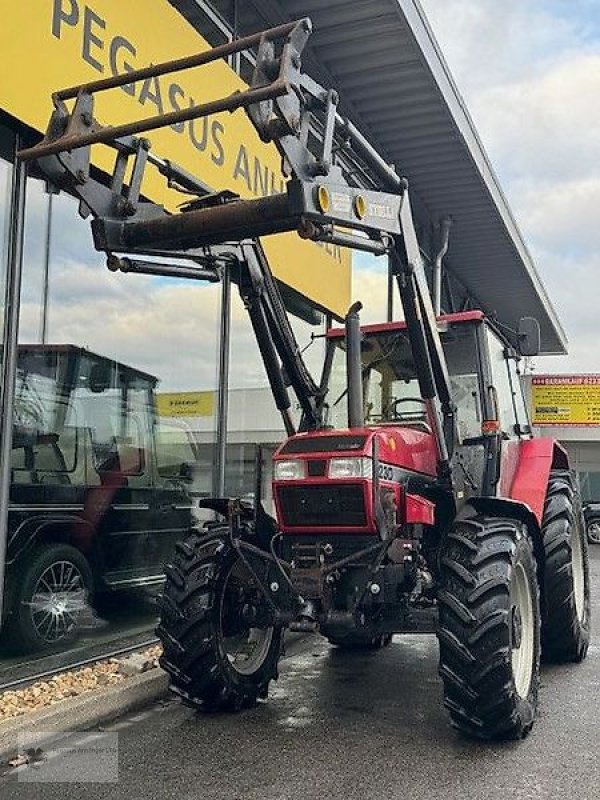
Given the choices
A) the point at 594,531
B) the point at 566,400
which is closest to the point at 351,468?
the point at 594,531

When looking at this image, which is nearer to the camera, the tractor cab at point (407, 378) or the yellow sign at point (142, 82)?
the yellow sign at point (142, 82)

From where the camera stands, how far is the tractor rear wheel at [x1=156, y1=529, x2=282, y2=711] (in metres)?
4.61

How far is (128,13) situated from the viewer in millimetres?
5836

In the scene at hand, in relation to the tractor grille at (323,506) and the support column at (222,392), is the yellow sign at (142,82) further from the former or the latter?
the tractor grille at (323,506)

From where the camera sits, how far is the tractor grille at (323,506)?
4.42 meters

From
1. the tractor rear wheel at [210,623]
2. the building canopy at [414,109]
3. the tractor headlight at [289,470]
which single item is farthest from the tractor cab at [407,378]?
the building canopy at [414,109]

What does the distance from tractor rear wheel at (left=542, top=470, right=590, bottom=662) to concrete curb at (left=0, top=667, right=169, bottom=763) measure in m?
2.57

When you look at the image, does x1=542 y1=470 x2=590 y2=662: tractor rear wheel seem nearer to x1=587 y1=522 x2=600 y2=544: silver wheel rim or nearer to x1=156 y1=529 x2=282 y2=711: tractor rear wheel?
x1=156 y1=529 x2=282 y2=711: tractor rear wheel

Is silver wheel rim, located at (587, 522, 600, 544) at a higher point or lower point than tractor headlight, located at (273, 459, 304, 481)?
lower

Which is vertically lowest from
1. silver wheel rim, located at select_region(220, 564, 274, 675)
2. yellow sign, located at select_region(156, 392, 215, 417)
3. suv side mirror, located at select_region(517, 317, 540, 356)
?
silver wheel rim, located at select_region(220, 564, 274, 675)

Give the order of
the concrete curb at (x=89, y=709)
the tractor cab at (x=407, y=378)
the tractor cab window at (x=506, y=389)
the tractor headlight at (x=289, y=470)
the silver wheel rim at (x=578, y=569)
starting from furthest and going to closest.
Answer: the silver wheel rim at (x=578, y=569) < the tractor cab window at (x=506, y=389) < the tractor cab at (x=407, y=378) < the tractor headlight at (x=289, y=470) < the concrete curb at (x=89, y=709)

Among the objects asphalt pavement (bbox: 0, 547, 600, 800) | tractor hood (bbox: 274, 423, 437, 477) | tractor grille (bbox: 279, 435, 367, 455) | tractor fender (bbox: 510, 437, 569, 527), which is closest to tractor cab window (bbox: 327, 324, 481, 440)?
tractor hood (bbox: 274, 423, 437, 477)

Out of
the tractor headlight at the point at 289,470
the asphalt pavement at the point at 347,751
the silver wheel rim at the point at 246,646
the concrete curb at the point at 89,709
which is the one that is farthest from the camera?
the silver wheel rim at the point at 246,646

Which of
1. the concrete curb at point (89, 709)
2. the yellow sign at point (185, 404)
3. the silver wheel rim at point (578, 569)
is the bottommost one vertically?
the concrete curb at point (89, 709)
